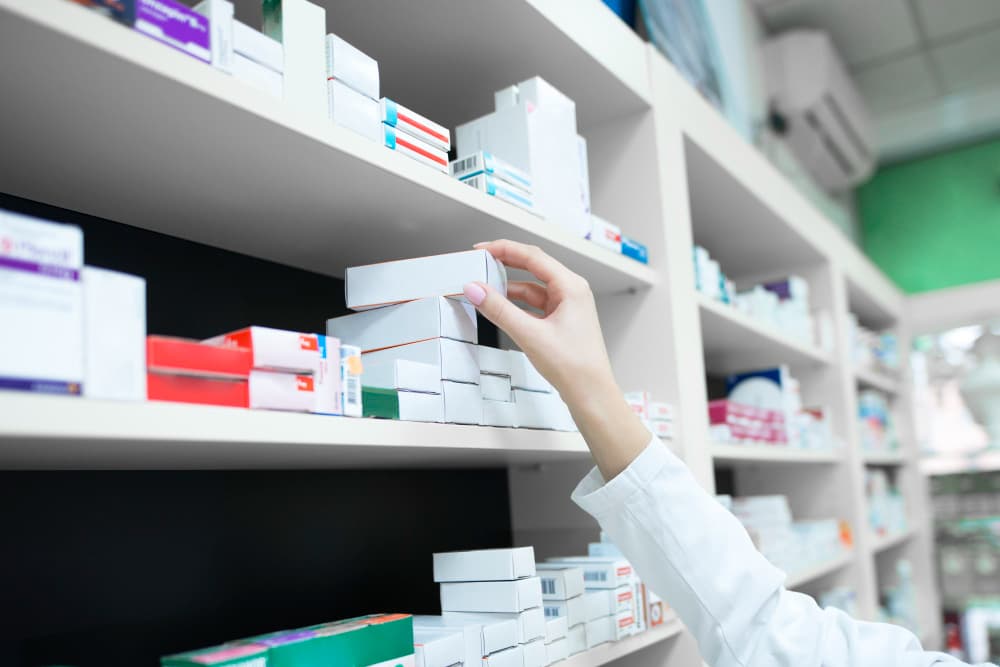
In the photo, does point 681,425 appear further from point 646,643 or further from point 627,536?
point 627,536

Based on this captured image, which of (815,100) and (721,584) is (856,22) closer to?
(815,100)

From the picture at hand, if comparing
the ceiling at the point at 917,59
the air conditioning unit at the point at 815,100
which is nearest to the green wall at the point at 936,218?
the ceiling at the point at 917,59

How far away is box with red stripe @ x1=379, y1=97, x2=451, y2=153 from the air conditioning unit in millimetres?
3177

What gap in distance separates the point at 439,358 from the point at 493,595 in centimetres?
38

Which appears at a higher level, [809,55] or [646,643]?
[809,55]

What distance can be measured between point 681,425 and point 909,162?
180 inches

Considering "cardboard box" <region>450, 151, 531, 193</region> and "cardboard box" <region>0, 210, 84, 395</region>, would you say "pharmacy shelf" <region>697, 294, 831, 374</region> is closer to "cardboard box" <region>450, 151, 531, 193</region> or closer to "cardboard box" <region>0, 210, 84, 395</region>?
"cardboard box" <region>450, 151, 531, 193</region>

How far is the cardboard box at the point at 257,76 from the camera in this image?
0.92 m

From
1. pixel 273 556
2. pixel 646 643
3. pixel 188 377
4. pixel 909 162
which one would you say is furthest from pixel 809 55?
pixel 188 377

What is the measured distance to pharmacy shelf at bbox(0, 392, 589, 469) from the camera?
0.70 m

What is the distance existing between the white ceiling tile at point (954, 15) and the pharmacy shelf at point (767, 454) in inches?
93.5

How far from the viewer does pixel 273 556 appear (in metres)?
1.34

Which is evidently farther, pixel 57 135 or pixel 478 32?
pixel 478 32

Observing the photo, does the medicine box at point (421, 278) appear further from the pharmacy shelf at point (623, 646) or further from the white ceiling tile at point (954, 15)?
the white ceiling tile at point (954, 15)
